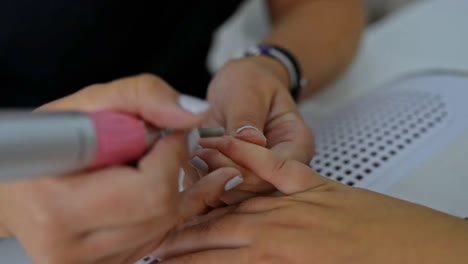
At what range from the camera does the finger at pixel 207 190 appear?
43 centimetres

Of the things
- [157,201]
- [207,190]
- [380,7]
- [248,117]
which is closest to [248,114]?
[248,117]

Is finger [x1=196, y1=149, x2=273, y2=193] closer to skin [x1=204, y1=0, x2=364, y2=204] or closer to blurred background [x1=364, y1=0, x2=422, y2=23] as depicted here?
skin [x1=204, y1=0, x2=364, y2=204]

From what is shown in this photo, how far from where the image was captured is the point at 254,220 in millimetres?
435

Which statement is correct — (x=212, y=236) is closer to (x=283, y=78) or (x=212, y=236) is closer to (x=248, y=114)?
(x=248, y=114)

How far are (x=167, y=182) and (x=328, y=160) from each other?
294mm

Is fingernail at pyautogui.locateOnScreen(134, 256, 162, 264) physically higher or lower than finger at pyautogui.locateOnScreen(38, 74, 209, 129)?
lower

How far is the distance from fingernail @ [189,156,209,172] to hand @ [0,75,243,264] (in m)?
0.10

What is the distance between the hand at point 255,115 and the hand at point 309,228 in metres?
0.01

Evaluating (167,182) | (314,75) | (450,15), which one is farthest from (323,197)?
(450,15)

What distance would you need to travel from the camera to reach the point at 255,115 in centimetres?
53

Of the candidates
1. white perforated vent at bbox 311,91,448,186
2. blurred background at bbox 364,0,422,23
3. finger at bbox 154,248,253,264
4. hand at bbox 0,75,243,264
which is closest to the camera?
hand at bbox 0,75,243,264

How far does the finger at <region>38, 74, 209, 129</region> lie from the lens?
12.7 inches

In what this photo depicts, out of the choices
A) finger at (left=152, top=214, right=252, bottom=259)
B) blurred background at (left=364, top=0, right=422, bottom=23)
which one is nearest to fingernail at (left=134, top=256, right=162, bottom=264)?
finger at (left=152, top=214, right=252, bottom=259)

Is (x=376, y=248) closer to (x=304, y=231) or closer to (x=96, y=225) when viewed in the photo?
(x=304, y=231)
